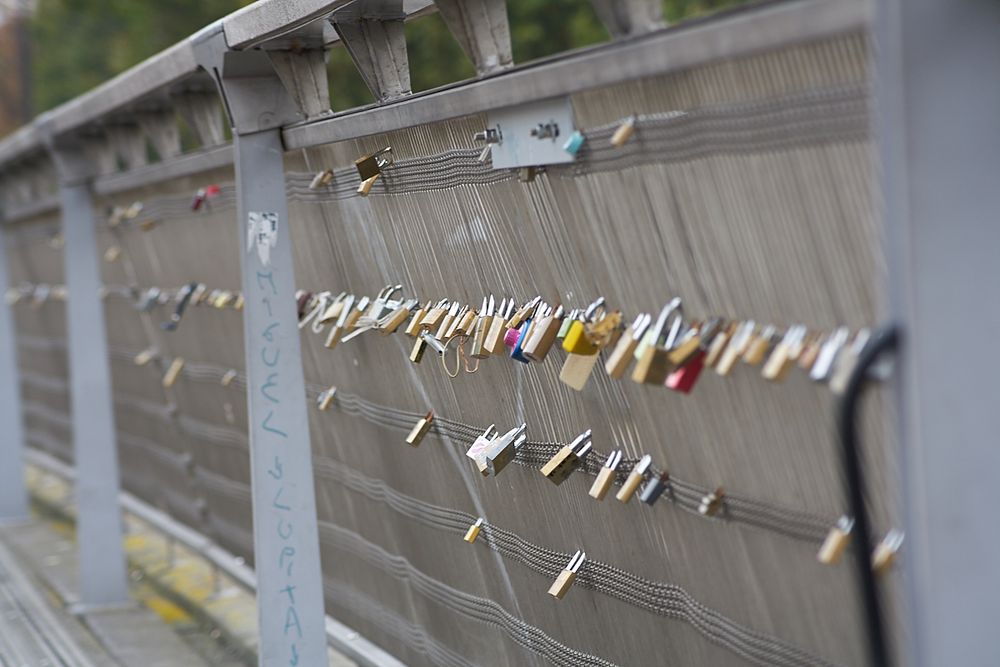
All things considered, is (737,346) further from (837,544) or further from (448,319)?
(448,319)

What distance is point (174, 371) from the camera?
7.30m

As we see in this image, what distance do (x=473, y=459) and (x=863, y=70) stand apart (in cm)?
206

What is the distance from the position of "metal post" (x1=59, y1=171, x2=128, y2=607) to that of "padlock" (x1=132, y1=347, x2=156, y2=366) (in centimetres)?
76

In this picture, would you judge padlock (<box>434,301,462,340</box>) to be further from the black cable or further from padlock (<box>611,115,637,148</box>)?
the black cable

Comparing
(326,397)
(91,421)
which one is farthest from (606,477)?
(91,421)

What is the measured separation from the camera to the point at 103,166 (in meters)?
7.05

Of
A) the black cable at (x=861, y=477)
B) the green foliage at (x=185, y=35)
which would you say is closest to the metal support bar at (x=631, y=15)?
the black cable at (x=861, y=477)

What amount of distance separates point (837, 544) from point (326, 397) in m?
3.17

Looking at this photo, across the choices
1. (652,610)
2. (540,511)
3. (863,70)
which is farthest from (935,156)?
(540,511)

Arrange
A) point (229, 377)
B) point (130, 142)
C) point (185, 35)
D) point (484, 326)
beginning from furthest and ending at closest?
1. point (185, 35)
2. point (130, 142)
3. point (229, 377)
4. point (484, 326)

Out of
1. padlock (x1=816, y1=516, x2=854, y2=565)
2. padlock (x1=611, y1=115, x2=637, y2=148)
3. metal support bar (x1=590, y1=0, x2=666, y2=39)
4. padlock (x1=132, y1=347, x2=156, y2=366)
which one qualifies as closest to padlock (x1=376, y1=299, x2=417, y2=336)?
padlock (x1=611, y1=115, x2=637, y2=148)

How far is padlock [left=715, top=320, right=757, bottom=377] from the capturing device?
7.59ft

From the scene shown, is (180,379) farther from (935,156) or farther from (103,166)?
(935,156)

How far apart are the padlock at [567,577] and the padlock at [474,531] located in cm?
46
